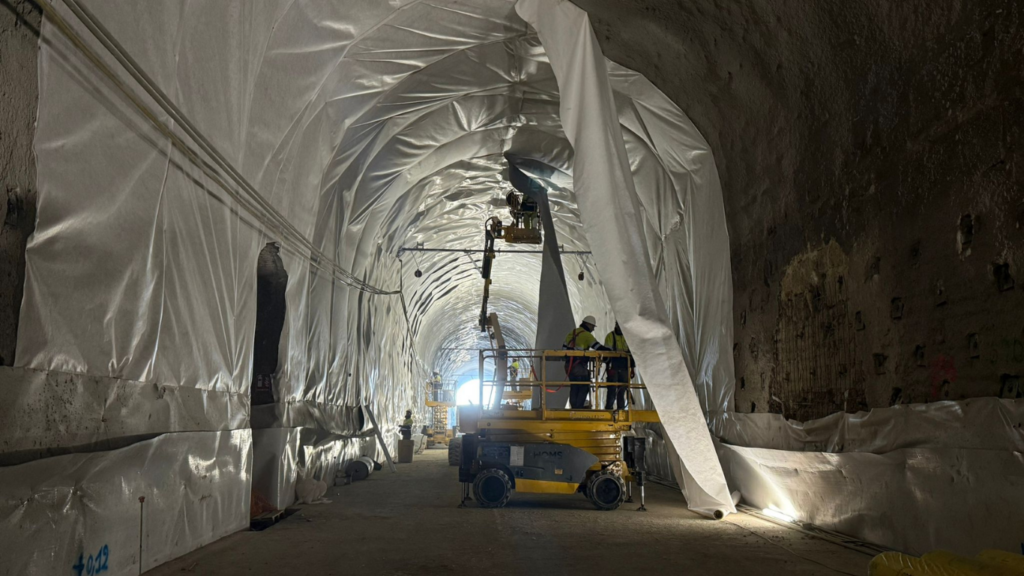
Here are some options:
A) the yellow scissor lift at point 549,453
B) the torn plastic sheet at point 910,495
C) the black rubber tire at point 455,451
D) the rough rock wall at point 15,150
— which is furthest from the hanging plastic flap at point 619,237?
the black rubber tire at point 455,451

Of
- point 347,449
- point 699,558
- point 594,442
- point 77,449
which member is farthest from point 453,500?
point 77,449

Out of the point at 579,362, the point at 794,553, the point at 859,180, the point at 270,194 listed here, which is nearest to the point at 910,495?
the point at 794,553

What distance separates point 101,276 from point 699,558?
4.99 metres

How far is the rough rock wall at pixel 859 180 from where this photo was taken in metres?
5.51

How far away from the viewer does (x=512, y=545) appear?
7.38m

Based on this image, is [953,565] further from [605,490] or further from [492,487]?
[492,487]

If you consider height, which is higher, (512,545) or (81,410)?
(81,410)

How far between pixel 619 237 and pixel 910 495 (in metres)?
3.53

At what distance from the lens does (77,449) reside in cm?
484

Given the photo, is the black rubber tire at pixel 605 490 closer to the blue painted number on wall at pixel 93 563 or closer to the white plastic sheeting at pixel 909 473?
the white plastic sheeting at pixel 909 473

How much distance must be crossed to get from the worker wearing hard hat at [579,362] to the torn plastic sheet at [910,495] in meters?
3.16

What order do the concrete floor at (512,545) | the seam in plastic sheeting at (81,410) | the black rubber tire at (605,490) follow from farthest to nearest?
the black rubber tire at (605,490), the concrete floor at (512,545), the seam in plastic sheeting at (81,410)

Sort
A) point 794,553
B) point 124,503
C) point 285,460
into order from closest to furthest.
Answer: point 124,503 → point 794,553 → point 285,460

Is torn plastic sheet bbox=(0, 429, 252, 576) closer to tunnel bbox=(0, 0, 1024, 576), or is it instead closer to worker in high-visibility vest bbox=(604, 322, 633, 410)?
tunnel bbox=(0, 0, 1024, 576)
